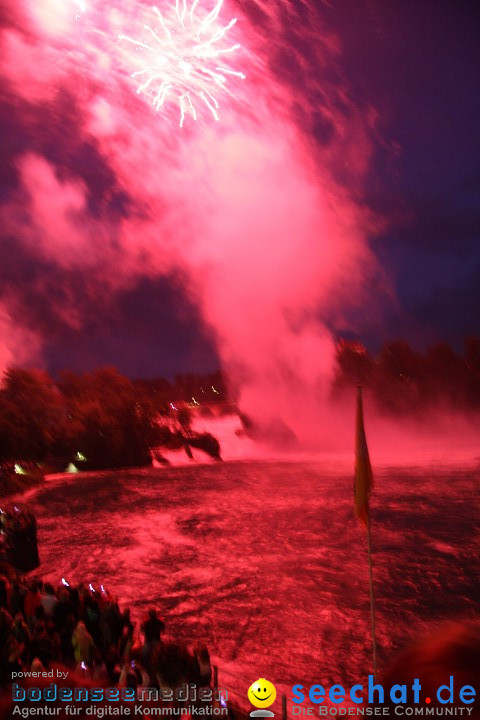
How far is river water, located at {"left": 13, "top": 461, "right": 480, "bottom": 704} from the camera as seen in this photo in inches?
218

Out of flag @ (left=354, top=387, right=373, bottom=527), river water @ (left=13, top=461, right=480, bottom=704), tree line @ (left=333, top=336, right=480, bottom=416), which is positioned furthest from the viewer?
tree line @ (left=333, top=336, right=480, bottom=416)

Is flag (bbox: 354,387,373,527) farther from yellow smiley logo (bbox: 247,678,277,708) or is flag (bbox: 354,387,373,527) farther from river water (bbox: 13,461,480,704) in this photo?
river water (bbox: 13,461,480,704)

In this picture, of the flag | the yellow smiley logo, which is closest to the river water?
the yellow smiley logo

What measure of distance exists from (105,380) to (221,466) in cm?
786

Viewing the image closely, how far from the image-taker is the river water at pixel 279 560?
553 cm

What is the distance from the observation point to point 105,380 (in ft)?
73.8

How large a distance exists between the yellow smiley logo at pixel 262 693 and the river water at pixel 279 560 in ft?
0.78

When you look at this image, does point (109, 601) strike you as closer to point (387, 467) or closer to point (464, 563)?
point (464, 563)

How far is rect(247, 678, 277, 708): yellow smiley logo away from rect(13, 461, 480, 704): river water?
0.78 ft

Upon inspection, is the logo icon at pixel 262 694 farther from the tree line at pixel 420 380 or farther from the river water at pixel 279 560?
the tree line at pixel 420 380

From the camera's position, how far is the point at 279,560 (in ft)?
25.5

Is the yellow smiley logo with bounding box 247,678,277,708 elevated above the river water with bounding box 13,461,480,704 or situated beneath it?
situated beneath

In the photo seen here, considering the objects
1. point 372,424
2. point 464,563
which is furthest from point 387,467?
point 372,424

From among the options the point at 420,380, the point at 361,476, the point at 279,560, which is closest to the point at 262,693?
the point at 361,476
